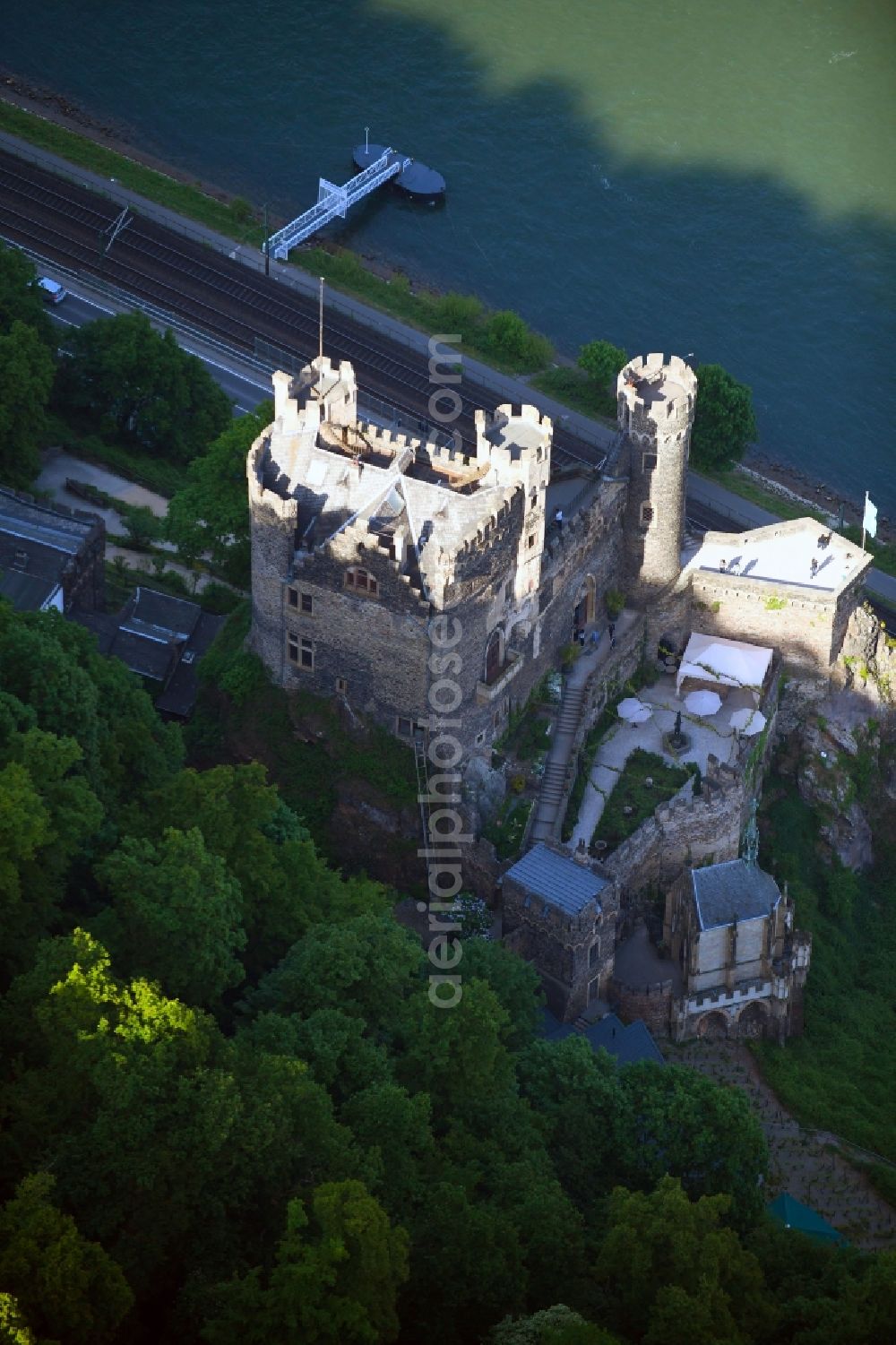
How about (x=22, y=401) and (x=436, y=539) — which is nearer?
(x=436, y=539)

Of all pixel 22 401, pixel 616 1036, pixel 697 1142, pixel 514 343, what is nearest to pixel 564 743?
pixel 616 1036

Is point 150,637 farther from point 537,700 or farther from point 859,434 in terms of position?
point 859,434

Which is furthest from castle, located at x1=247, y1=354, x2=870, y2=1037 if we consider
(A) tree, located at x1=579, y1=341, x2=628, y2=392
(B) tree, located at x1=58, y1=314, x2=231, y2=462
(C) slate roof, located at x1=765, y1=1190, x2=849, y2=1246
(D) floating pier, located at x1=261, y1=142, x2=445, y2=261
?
(D) floating pier, located at x1=261, y1=142, x2=445, y2=261

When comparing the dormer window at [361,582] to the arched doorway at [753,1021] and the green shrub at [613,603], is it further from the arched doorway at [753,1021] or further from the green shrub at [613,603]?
the arched doorway at [753,1021]

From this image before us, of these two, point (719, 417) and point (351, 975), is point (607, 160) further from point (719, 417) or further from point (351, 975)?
point (351, 975)

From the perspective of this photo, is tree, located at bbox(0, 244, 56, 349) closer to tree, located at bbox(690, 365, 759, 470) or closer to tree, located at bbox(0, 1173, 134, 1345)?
tree, located at bbox(690, 365, 759, 470)

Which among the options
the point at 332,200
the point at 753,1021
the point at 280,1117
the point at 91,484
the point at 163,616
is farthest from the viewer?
the point at 332,200

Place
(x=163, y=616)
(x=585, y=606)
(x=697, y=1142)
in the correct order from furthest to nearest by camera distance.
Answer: (x=585, y=606) < (x=163, y=616) < (x=697, y=1142)

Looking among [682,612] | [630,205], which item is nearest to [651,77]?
[630,205]
